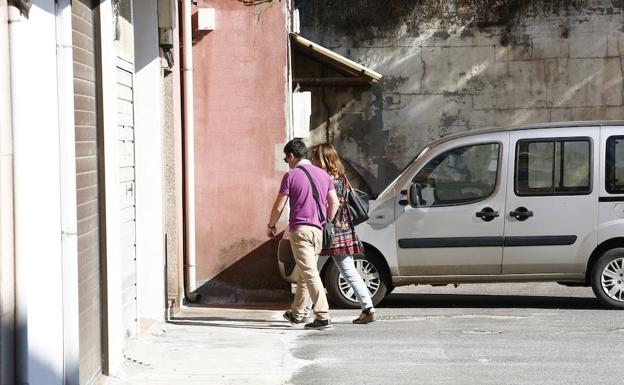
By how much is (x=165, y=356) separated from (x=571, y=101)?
1238 centimetres

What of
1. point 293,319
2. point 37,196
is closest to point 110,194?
point 37,196

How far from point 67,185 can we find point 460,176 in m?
6.82

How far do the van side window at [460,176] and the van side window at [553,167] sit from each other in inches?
11.0

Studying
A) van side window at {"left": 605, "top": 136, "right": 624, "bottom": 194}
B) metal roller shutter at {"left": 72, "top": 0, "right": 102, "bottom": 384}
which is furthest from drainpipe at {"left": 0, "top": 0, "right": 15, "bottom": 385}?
van side window at {"left": 605, "top": 136, "right": 624, "bottom": 194}

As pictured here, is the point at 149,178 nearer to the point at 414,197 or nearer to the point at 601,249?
the point at 414,197

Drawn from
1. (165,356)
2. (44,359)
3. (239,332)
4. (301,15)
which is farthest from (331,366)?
(301,15)

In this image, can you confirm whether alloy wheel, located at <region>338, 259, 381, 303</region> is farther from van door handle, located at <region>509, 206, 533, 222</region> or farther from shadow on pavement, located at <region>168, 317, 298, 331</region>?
van door handle, located at <region>509, 206, 533, 222</region>

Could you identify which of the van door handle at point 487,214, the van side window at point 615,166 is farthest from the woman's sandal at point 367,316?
the van side window at point 615,166

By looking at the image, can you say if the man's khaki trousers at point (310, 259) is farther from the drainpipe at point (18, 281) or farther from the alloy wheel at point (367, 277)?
the drainpipe at point (18, 281)

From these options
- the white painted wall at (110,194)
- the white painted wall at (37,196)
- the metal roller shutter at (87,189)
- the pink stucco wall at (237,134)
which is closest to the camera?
the white painted wall at (37,196)

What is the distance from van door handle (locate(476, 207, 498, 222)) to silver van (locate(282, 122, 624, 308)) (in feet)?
0.03

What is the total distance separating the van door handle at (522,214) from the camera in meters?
13.1

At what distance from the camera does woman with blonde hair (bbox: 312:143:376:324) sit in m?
11.9

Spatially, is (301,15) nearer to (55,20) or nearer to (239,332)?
(239,332)
